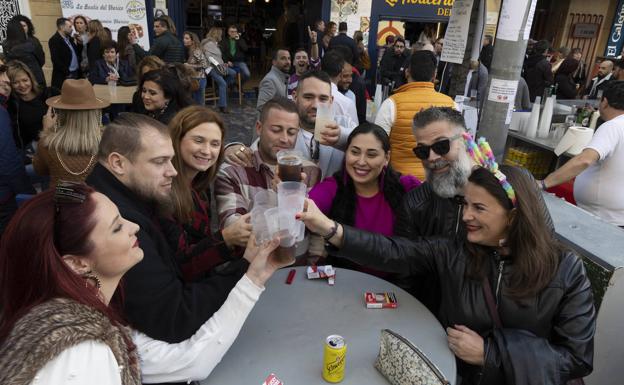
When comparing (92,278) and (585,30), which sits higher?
(585,30)

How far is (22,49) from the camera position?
264 inches

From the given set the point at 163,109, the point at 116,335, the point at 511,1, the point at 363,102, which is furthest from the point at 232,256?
the point at 363,102

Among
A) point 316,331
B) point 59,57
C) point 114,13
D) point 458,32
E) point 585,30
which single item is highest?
point 585,30

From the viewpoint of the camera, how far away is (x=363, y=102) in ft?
21.1

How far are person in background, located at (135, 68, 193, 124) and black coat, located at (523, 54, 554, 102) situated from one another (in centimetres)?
736

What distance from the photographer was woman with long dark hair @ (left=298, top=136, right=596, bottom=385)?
5.90 feet

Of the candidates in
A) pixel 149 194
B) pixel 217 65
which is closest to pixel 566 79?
pixel 217 65

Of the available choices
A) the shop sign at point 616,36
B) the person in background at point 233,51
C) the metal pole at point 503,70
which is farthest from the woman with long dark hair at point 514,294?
the shop sign at point 616,36

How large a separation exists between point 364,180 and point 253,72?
1233 cm

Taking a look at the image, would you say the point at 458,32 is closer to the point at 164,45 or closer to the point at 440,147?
the point at 440,147

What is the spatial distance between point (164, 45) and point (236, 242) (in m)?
7.22

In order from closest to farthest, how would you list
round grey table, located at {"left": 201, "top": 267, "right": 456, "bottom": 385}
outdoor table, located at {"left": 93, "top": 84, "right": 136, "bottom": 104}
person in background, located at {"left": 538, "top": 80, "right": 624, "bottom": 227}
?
1. round grey table, located at {"left": 201, "top": 267, "right": 456, "bottom": 385}
2. person in background, located at {"left": 538, "top": 80, "right": 624, "bottom": 227}
3. outdoor table, located at {"left": 93, "top": 84, "right": 136, "bottom": 104}

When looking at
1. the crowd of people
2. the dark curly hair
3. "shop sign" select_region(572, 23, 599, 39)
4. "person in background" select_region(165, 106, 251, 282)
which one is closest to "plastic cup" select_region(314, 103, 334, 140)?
the crowd of people

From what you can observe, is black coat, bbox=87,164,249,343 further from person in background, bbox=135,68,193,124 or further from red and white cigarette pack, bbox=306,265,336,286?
person in background, bbox=135,68,193,124
